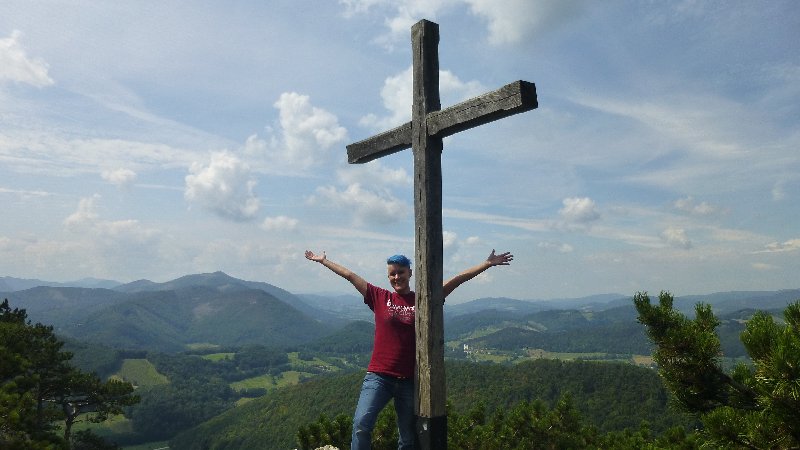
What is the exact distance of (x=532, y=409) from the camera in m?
25.2

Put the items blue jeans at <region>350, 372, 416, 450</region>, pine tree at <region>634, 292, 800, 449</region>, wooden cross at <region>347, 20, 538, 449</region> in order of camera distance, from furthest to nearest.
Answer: blue jeans at <region>350, 372, 416, 450</region> < wooden cross at <region>347, 20, 538, 449</region> < pine tree at <region>634, 292, 800, 449</region>

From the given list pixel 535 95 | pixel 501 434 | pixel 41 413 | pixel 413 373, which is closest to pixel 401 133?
pixel 535 95

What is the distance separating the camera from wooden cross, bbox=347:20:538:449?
4.94m

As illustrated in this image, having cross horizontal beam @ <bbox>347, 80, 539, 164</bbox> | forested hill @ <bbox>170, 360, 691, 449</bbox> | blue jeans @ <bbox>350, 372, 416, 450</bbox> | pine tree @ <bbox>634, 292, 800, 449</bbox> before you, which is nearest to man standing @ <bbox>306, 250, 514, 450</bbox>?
blue jeans @ <bbox>350, 372, 416, 450</bbox>

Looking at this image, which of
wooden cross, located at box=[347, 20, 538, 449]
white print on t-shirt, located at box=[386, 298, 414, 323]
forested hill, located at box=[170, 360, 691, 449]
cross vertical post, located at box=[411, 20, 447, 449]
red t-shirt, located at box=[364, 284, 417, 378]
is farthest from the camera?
forested hill, located at box=[170, 360, 691, 449]

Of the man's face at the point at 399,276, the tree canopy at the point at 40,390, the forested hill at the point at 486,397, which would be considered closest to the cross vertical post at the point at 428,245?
the man's face at the point at 399,276

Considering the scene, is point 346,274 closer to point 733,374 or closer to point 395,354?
point 395,354

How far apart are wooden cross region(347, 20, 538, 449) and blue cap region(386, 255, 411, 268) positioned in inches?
15.9

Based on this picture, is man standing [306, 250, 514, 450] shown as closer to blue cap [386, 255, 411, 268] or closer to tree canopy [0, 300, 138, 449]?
blue cap [386, 255, 411, 268]

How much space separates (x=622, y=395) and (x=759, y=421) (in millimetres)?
146396

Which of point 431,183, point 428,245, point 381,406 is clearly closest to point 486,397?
point 381,406

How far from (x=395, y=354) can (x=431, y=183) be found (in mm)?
1990

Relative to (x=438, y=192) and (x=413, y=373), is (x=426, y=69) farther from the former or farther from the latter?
(x=413, y=373)

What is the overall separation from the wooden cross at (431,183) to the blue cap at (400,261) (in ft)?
1.32
